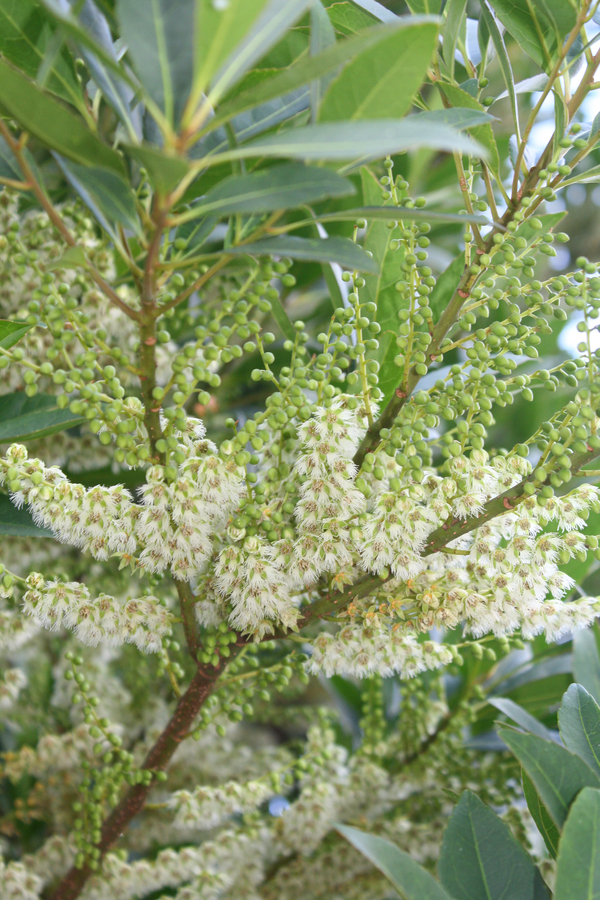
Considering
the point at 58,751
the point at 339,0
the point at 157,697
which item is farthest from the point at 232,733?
the point at 339,0

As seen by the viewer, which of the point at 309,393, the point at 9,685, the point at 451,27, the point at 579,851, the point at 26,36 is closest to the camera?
the point at 579,851

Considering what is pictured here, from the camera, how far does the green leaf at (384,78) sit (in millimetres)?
599

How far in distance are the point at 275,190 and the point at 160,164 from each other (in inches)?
4.8

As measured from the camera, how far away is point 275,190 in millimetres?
608

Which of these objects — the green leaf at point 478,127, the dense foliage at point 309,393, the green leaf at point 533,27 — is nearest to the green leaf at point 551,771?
the dense foliage at point 309,393

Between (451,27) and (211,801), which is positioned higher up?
(451,27)

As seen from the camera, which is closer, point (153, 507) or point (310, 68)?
point (310, 68)

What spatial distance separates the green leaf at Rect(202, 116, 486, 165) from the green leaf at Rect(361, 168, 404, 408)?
51 cm

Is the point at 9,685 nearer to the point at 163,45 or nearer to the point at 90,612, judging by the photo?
the point at 90,612

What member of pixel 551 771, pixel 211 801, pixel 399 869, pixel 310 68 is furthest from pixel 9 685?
pixel 310 68

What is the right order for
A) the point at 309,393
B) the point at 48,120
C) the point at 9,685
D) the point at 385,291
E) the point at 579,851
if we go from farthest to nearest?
1. the point at 9,685
2. the point at 309,393
3. the point at 385,291
4. the point at 579,851
5. the point at 48,120

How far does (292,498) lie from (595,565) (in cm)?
111

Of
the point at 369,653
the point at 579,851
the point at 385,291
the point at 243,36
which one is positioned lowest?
the point at 579,851

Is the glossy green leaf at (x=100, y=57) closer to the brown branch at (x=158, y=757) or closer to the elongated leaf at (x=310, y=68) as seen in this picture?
the elongated leaf at (x=310, y=68)
